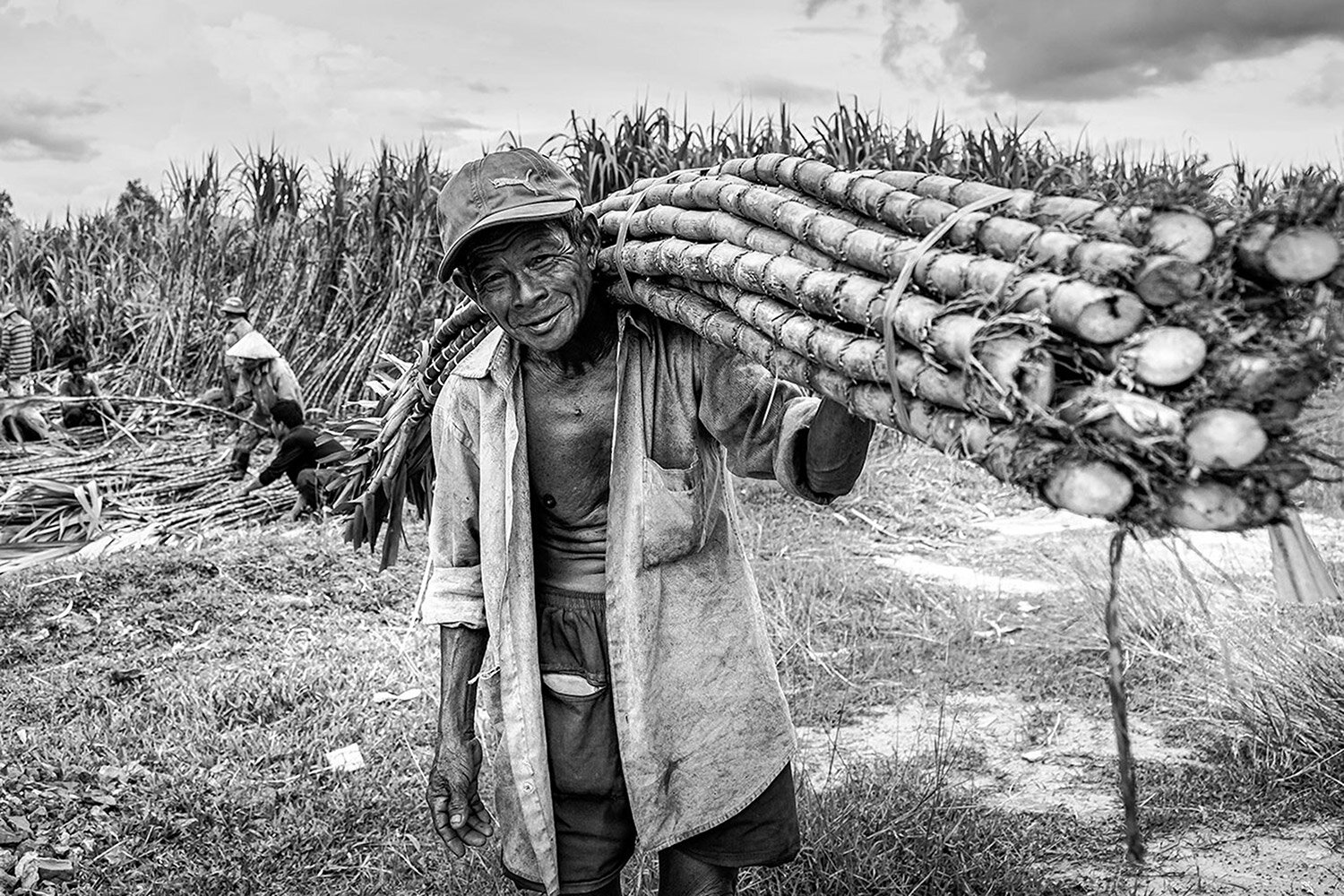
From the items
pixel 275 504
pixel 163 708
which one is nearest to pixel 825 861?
pixel 163 708

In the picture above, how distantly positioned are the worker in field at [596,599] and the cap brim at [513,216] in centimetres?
4

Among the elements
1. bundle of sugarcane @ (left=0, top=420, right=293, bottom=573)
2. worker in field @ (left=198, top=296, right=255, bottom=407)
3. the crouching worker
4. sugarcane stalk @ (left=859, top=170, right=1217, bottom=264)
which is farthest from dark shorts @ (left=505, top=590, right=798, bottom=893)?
worker in field @ (left=198, top=296, right=255, bottom=407)

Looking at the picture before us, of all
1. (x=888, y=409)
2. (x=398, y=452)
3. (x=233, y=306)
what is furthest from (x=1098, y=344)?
(x=233, y=306)

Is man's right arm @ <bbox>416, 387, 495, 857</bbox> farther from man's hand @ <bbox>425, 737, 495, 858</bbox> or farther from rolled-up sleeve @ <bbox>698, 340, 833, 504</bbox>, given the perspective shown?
rolled-up sleeve @ <bbox>698, 340, 833, 504</bbox>

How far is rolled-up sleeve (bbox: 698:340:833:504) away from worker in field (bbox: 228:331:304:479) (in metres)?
8.39

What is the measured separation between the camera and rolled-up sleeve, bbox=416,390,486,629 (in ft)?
7.95

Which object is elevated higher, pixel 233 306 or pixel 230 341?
pixel 233 306

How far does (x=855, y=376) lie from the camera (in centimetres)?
151

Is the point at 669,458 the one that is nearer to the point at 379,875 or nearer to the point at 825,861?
the point at 825,861

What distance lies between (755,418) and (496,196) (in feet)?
1.93

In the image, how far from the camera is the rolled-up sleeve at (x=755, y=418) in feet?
6.59

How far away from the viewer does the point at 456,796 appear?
97.4 inches

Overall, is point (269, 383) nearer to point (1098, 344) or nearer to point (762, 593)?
point (762, 593)

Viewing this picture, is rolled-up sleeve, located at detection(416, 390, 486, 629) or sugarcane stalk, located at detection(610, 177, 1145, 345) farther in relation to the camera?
rolled-up sleeve, located at detection(416, 390, 486, 629)
